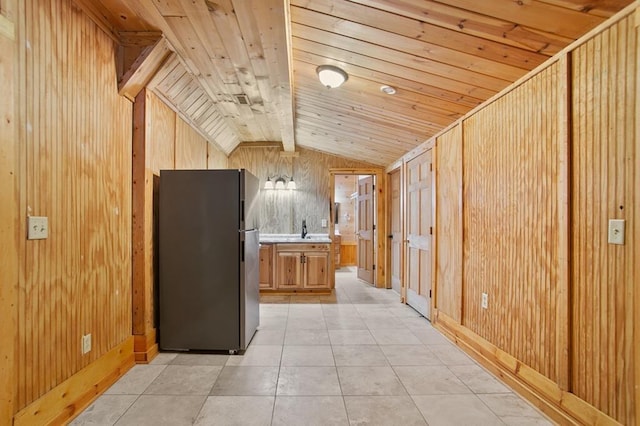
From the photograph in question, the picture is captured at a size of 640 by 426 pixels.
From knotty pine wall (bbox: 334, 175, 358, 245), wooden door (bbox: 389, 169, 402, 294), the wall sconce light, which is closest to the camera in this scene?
wooden door (bbox: 389, 169, 402, 294)

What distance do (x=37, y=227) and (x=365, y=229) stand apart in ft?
15.8

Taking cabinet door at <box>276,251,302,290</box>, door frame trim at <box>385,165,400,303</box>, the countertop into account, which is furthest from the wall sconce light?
door frame trim at <box>385,165,400,303</box>

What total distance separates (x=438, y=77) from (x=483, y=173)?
33.7 inches

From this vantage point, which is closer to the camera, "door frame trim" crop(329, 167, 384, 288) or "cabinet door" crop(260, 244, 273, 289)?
"cabinet door" crop(260, 244, 273, 289)

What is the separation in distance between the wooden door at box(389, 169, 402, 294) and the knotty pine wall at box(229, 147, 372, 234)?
0.54m

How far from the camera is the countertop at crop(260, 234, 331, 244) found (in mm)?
4781

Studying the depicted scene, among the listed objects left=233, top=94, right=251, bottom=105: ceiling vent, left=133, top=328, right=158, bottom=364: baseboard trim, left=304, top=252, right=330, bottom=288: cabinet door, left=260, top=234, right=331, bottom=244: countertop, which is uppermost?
left=233, top=94, right=251, bottom=105: ceiling vent

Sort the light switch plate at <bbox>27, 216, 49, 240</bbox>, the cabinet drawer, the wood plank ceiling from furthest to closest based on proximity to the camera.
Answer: the cabinet drawer, the wood plank ceiling, the light switch plate at <bbox>27, 216, 49, 240</bbox>

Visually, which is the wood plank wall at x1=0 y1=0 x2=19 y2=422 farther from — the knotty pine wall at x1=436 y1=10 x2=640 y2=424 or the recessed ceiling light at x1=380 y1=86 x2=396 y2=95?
the knotty pine wall at x1=436 y1=10 x2=640 y2=424

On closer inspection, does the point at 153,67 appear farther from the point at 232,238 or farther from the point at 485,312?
the point at 485,312

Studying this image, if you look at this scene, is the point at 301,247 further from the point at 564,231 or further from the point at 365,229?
the point at 564,231

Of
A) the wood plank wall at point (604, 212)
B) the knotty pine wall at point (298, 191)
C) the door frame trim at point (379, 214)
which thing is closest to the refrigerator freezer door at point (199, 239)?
the wood plank wall at point (604, 212)

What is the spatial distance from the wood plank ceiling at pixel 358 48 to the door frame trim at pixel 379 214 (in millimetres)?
1907

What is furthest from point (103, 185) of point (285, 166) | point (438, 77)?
point (285, 166)
